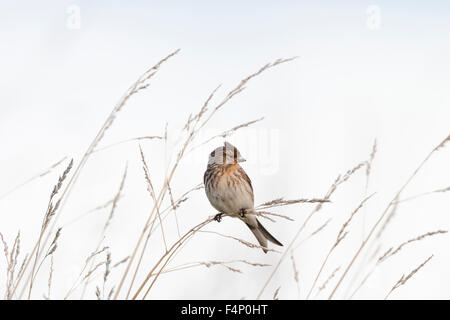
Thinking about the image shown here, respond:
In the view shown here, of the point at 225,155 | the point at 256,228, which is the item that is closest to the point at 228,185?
the point at 225,155

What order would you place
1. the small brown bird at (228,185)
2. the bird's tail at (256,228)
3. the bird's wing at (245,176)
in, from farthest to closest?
the bird's wing at (245,176)
the small brown bird at (228,185)
the bird's tail at (256,228)

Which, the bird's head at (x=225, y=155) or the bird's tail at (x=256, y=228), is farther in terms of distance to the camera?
the bird's head at (x=225, y=155)

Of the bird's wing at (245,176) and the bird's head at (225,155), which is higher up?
the bird's head at (225,155)

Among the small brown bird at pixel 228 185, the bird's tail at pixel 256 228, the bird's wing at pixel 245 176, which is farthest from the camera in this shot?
the bird's wing at pixel 245 176

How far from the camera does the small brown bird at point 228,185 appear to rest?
410cm

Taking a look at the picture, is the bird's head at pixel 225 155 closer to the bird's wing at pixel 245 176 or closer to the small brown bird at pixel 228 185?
the small brown bird at pixel 228 185

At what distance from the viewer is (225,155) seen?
422 centimetres

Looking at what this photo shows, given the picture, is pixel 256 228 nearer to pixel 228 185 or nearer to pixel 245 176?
pixel 228 185

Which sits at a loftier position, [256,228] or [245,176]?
[245,176]

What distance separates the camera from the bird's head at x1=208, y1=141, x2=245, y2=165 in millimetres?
4156

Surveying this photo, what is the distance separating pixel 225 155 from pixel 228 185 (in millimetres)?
227

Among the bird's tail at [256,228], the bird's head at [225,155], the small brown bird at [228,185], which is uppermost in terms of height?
the bird's head at [225,155]

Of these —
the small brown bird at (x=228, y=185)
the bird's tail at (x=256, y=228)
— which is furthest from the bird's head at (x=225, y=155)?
the bird's tail at (x=256, y=228)
